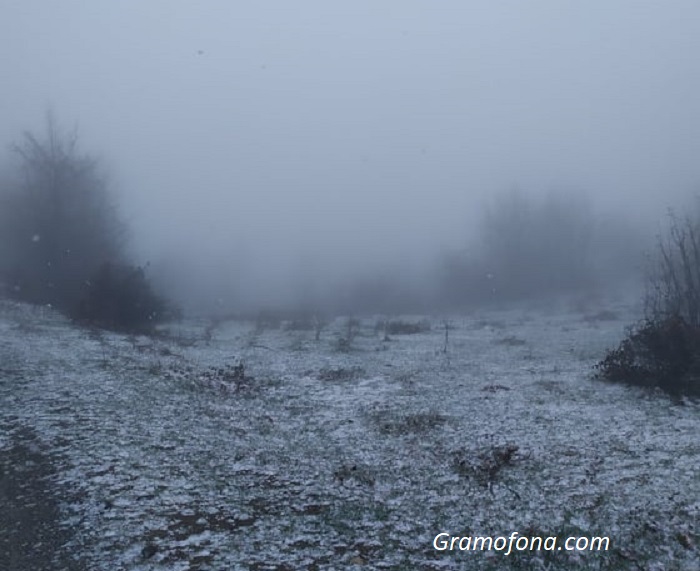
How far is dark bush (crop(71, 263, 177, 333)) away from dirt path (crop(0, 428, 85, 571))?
66.2 feet

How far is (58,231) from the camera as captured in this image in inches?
1587

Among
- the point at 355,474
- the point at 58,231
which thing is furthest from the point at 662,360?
the point at 58,231

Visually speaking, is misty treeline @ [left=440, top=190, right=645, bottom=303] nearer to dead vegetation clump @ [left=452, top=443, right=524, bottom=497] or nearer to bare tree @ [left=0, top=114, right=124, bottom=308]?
bare tree @ [left=0, top=114, right=124, bottom=308]

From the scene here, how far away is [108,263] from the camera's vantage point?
3234 cm

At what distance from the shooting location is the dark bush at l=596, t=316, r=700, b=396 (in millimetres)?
16438

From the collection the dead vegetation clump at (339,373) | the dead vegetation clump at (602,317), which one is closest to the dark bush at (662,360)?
the dead vegetation clump at (339,373)

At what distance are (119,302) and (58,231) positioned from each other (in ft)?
43.0

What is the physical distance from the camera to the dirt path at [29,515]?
7113 millimetres

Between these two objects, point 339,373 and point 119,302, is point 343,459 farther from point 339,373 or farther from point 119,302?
point 119,302

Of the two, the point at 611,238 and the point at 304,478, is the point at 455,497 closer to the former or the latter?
the point at 304,478

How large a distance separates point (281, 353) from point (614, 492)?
649 inches

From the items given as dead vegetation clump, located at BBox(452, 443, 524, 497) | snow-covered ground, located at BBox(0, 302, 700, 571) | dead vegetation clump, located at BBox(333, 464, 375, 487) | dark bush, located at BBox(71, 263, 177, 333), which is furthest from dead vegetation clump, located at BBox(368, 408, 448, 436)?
dark bush, located at BBox(71, 263, 177, 333)

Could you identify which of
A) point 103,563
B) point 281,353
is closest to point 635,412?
point 103,563

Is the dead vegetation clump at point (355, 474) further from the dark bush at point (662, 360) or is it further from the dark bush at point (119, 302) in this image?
the dark bush at point (119, 302)
